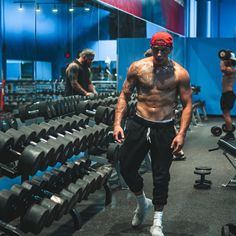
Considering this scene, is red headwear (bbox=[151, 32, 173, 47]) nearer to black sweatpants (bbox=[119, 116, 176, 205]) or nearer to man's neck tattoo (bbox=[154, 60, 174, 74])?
man's neck tattoo (bbox=[154, 60, 174, 74])

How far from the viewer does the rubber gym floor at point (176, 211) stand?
114 inches

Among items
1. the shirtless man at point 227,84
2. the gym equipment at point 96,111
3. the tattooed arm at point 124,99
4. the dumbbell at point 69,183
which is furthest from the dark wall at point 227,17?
the dumbbell at point 69,183

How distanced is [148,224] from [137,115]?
73 cm

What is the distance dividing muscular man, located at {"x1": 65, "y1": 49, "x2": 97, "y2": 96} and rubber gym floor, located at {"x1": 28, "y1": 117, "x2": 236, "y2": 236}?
45.9 inches

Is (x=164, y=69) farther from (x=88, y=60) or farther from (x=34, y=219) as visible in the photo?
(x=88, y=60)

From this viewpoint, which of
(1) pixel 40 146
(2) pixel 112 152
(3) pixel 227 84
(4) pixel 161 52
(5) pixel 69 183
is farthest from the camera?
(3) pixel 227 84

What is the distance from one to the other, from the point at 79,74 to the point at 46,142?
235 cm

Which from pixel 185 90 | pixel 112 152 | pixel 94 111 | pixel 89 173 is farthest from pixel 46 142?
pixel 94 111

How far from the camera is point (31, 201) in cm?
260

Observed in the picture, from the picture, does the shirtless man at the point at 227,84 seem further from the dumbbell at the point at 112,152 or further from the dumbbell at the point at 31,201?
the dumbbell at the point at 31,201

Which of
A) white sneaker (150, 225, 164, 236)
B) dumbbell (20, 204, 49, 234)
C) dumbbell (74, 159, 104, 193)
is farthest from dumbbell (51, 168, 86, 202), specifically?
white sneaker (150, 225, 164, 236)

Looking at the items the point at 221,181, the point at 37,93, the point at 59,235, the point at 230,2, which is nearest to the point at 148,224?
the point at 59,235

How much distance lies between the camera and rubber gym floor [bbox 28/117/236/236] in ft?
9.54

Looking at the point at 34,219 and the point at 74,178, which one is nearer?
the point at 34,219
